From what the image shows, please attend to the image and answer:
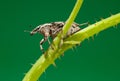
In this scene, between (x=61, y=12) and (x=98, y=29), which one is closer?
(x=98, y=29)

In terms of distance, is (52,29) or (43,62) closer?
(43,62)

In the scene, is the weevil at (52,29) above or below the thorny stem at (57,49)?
above

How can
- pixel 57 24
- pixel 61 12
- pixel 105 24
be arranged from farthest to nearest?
pixel 61 12 → pixel 57 24 → pixel 105 24

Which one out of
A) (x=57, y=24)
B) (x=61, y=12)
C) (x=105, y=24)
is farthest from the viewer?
(x=61, y=12)

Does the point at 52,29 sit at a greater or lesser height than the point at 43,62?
greater

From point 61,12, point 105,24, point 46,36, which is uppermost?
point 61,12

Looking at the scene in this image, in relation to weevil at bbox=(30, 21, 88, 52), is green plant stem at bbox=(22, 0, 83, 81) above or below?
below

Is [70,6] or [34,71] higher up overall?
[70,6]

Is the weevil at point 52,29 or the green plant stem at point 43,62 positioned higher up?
the weevil at point 52,29

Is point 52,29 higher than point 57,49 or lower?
higher

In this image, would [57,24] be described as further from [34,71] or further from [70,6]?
[70,6]

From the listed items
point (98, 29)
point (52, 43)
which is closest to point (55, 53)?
point (52, 43)
